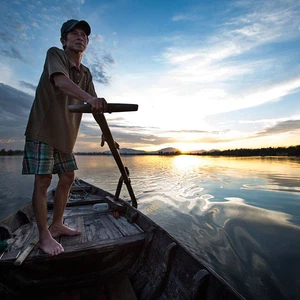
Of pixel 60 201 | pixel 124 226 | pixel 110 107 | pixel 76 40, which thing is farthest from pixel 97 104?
pixel 124 226

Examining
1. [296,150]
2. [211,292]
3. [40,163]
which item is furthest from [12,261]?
[296,150]

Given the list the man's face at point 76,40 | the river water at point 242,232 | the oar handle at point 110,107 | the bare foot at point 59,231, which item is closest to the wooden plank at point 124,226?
the bare foot at point 59,231

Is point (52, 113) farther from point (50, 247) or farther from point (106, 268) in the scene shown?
point (106, 268)

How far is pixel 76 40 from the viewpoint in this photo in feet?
8.07

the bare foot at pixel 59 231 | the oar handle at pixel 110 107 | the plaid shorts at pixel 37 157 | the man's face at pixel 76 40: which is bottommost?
the bare foot at pixel 59 231

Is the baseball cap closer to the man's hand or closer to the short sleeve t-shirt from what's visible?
the short sleeve t-shirt

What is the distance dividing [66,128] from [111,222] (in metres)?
1.98

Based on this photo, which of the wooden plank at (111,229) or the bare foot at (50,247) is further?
the wooden plank at (111,229)

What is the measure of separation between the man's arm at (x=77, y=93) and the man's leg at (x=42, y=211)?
1069mm

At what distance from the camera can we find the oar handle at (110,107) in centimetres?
184

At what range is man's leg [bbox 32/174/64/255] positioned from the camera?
2.25m

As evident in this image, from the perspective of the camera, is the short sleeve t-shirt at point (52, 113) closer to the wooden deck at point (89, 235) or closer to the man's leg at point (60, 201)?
the man's leg at point (60, 201)

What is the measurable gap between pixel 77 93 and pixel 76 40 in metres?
1.03

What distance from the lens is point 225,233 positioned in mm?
5477
